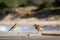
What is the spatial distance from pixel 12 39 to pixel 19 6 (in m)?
3.97

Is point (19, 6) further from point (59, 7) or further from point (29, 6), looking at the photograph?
point (59, 7)

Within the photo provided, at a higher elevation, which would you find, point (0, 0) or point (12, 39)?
point (0, 0)

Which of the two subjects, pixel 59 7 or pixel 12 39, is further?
pixel 59 7

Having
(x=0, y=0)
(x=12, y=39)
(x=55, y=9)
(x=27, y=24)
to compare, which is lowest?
(x=12, y=39)

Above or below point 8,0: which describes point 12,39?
below

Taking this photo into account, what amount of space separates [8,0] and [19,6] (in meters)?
0.38

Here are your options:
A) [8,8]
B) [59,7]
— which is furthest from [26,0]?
[59,7]

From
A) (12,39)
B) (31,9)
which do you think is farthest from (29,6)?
(12,39)

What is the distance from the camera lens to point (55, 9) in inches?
251

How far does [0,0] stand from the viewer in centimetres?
646

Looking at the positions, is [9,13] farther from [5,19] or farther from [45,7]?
[45,7]

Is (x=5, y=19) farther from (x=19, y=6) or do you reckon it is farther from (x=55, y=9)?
(x=55, y=9)

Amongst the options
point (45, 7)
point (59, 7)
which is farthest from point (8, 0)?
point (59, 7)

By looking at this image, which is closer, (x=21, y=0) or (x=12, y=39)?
(x=12, y=39)
